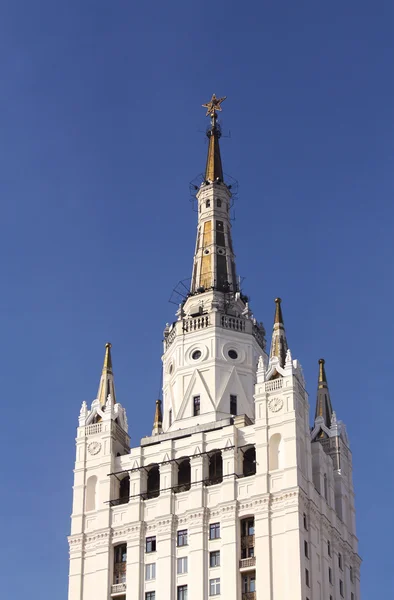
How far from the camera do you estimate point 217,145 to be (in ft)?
407

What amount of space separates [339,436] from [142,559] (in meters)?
18.3

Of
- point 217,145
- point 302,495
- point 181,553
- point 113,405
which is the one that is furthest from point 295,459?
point 217,145

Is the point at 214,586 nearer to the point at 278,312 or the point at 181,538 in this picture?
the point at 181,538

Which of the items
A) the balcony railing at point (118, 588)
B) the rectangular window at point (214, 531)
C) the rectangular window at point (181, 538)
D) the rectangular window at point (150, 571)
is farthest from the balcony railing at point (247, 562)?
the balcony railing at point (118, 588)

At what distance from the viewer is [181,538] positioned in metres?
97.1

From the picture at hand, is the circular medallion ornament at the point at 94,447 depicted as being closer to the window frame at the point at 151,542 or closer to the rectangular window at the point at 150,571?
the window frame at the point at 151,542

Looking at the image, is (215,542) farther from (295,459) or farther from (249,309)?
(249,309)

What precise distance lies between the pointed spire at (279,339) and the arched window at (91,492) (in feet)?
51.9

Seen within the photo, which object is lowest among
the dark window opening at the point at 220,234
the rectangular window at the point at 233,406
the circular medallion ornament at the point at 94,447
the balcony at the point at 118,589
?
the balcony at the point at 118,589

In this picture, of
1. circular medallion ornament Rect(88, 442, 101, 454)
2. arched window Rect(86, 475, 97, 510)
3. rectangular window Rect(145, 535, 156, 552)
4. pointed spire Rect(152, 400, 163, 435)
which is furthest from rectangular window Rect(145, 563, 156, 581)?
pointed spire Rect(152, 400, 163, 435)

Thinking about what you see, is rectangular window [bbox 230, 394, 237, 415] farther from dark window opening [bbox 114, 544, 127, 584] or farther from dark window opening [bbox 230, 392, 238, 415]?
dark window opening [bbox 114, 544, 127, 584]

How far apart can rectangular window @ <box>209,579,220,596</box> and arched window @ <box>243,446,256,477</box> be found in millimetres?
8751

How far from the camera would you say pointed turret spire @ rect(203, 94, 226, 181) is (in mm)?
122062

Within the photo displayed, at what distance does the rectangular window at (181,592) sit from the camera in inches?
3718
